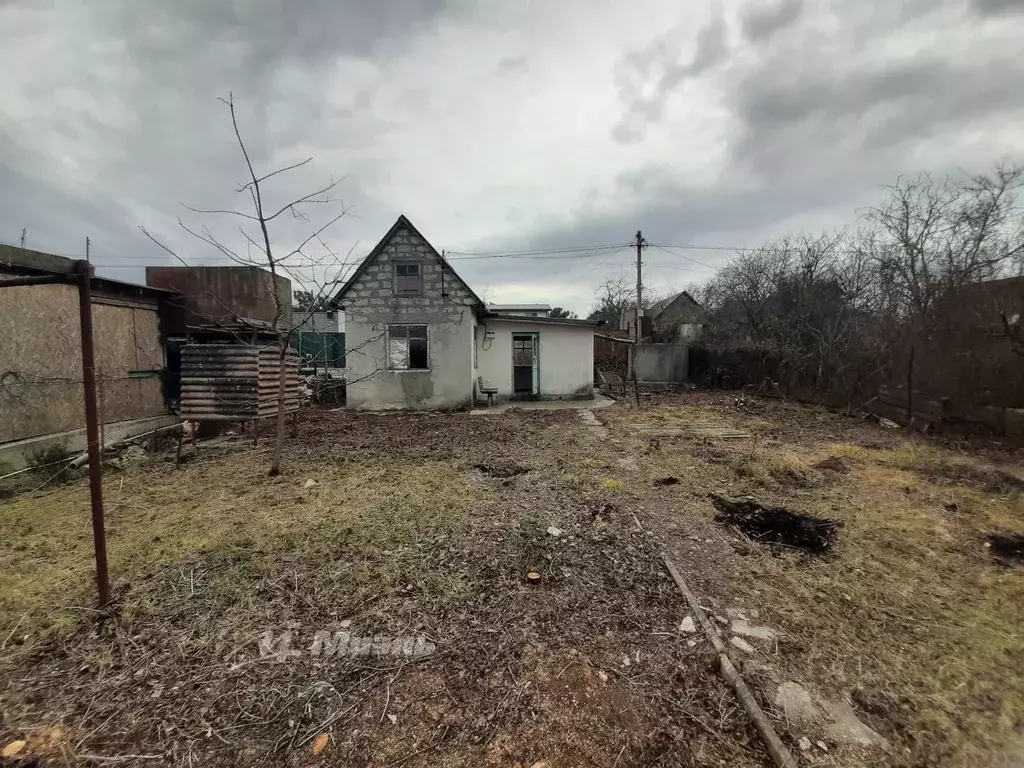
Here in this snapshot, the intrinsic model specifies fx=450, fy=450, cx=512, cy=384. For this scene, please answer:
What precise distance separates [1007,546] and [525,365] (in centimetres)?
1264

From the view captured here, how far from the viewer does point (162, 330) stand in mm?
9336

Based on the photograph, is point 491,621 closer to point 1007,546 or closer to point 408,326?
point 1007,546

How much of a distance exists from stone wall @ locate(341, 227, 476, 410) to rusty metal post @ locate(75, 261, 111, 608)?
9.74 meters

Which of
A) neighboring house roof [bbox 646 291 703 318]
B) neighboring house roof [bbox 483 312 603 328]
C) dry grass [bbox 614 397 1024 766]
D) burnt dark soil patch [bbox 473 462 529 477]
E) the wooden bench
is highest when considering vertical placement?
neighboring house roof [bbox 646 291 703 318]

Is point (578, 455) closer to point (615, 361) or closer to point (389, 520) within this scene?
point (389, 520)

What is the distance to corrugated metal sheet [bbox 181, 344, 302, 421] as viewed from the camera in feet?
A: 25.5

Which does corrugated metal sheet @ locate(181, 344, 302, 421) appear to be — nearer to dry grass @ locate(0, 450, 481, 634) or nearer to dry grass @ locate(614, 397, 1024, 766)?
dry grass @ locate(0, 450, 481, 634)

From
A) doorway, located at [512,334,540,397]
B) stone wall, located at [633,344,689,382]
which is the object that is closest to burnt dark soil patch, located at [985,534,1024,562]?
doorway, located at [512,334,540,397]

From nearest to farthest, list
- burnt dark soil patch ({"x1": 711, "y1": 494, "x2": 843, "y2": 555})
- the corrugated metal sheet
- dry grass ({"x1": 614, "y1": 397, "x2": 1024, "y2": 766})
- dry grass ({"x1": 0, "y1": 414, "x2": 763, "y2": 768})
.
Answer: dry grass ({"x1": 0, "y1": 414, "x2": 763, "y2": 768}) → dry grass ({"x1": 614, "y1": 397, "x2": 1024, "y2": 766}) → burnt dark soil patch ({"x1": 711, "y1": 494, "x2": 843, "y2": 555}) → the corrugated metal sheet

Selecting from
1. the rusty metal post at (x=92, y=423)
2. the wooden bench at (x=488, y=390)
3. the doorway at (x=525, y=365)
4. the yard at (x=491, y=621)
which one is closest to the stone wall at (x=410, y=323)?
the wooden bench at (x=488, y=390)

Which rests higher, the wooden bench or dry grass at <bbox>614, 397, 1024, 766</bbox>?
the wooden bench

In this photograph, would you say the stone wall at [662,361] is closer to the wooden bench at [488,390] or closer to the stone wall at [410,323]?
the wooden bench at [488,390]

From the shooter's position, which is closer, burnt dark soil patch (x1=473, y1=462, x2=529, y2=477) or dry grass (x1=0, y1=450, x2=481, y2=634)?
dry grass (x1=0, y1=450, x2=481, y2=634)

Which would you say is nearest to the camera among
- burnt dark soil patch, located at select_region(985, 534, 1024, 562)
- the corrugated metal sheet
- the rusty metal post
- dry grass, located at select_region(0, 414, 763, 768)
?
dry grass, located at select_region(0, 414, 763, 768)
